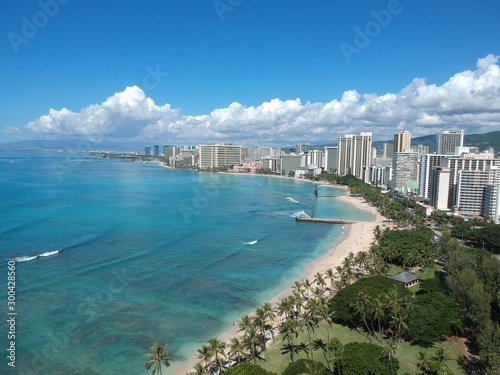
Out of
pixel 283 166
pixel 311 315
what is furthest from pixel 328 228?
pixel 283 166

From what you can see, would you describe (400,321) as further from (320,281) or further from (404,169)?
(404,169)

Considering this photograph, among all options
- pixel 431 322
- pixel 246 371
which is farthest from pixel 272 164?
pixel 246 371

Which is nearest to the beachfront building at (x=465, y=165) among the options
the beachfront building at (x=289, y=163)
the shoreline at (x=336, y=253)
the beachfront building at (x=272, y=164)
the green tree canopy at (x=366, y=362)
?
the shoreline at (x=336, y=253)

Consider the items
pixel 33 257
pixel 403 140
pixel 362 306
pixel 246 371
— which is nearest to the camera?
pixel 246 371

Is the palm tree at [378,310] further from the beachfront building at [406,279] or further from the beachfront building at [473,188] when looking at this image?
the beachfront building at [473,188]

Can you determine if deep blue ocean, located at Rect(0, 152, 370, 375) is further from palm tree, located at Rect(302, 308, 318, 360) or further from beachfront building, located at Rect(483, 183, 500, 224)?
beachfront building, located at Rect(483, 183, 500, 224)

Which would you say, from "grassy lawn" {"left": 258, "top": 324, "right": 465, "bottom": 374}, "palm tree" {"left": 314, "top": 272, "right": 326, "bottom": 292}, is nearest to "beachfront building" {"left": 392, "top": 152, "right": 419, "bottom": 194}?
"palm tree" {"left": 314, "top": 272, "right": 326, "bottom": 292}

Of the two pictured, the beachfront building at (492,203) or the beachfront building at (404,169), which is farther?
the beachfront building at (404,169)
